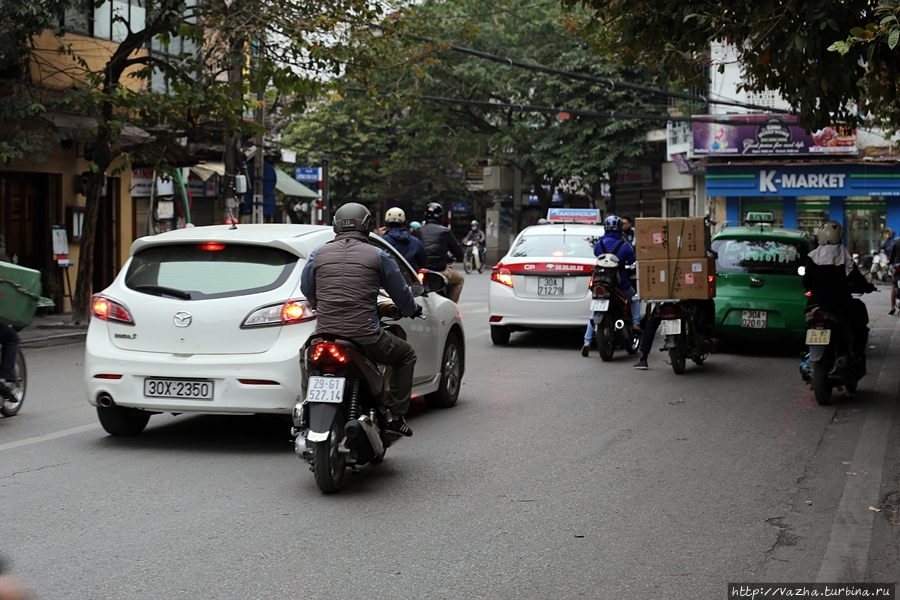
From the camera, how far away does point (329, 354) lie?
6594 millimetres

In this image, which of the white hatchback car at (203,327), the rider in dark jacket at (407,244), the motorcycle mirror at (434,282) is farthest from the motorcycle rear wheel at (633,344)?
the white hatchback car at (203,327)

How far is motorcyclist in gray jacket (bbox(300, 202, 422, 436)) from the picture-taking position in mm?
6719

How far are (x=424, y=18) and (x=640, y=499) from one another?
13309 millimetres

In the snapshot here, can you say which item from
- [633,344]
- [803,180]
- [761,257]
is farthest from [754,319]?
[803,180]

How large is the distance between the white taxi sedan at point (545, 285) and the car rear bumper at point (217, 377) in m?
7.78

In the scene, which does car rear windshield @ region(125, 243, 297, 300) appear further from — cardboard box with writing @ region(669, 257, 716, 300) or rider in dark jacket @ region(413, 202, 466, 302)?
rider in dark jacket @ region(413, 202, 466, 302)

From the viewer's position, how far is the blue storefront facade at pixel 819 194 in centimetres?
4016

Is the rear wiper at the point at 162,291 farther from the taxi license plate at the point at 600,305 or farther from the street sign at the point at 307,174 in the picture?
the street sign at the point at 307,174

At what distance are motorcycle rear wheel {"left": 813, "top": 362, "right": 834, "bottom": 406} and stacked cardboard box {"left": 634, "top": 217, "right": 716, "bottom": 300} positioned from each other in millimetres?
2299

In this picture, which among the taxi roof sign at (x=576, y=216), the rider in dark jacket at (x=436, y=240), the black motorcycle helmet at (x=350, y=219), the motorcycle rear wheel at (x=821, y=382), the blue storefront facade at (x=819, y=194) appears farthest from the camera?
the blue storefront facade at (x=819, y=194)

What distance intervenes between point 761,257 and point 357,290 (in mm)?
8959

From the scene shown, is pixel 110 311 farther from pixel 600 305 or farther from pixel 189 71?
pixel 189 71

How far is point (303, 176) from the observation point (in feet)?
106

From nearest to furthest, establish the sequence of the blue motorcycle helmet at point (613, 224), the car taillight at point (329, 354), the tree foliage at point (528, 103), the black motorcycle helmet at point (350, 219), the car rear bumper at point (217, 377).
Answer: the car taillight at point (329, 354) < the black motorcycle helmet at point (350, 219) < the car rear bumper at point (217, 377) < the blue motorcycle helmet at point (613, 224) < the tree foliage at point (528, 103)
